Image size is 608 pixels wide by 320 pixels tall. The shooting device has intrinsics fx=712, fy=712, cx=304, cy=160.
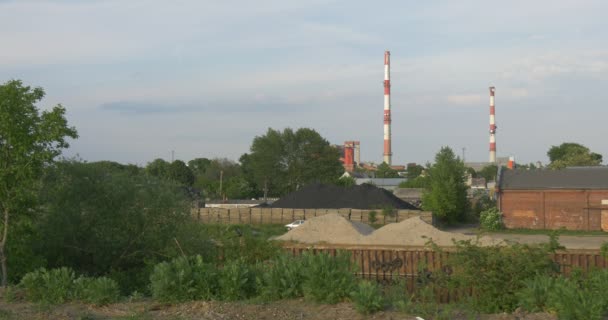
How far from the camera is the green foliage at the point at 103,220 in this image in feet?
63.7

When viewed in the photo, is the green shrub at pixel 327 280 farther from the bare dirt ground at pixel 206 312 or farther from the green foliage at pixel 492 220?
the green foliage at pixel 492 220

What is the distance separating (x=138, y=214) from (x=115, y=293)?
9979 mm

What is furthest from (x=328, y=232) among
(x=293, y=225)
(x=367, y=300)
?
(x=367, y=300)

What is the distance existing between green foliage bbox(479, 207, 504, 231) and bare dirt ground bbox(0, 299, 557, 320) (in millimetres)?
45929

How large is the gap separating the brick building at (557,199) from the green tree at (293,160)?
42805 mm

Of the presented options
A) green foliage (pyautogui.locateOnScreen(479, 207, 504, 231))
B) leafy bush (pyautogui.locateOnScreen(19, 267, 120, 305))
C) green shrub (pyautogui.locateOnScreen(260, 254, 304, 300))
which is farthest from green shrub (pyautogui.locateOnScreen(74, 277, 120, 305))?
green foliage (pyautogui.locateOnScreen(479, 207, 504, 231))

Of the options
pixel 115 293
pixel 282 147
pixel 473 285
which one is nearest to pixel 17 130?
pixel 115 293

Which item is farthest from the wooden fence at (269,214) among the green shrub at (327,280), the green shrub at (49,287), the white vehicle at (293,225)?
the green shrub at (327,280)

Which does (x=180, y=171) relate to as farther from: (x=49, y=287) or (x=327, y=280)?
(x=327, y=280)

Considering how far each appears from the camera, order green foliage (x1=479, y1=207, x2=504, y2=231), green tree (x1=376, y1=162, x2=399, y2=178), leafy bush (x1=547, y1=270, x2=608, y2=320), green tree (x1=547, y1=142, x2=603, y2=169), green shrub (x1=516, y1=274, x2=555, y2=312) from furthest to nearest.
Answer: green tree (x1=376, y1=162, x2=399, y2=178) < green tree (x1=547, y1=142, x2=603, y2=169) < green foliage (x1=479, y1=207, x2=504, y2=231) < green shrub (x1=516, y1=274, x2=555, y2=312) < leafy bush (x1=547, y1=270, x2=608, y2=320)

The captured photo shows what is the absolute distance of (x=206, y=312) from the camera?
965cm

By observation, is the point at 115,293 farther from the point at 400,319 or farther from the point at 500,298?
the point at 500,298

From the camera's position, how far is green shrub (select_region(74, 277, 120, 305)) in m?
10.4

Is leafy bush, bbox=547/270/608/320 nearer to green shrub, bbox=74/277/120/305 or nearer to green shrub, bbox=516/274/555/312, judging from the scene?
green shrub, bbox=516/274/555/312
